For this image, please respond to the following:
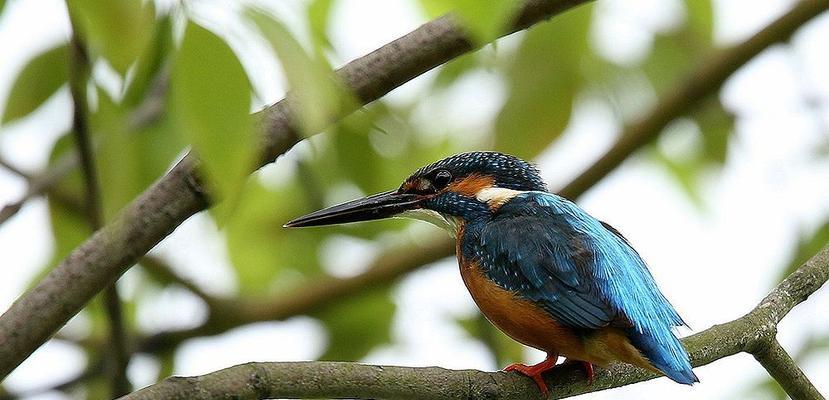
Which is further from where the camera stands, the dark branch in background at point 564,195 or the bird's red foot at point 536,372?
the dark branch in background at point 564,195

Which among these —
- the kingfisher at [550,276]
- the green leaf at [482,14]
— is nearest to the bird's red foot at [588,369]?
the kingfisher at [550,276]

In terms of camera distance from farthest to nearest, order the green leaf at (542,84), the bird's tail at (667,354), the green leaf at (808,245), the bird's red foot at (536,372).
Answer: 1. the green leaf at (808,245)
2. the green leaf at (542,84)
3. the bird's red foot at (536,372)
4. the bird's tail at (667,354)

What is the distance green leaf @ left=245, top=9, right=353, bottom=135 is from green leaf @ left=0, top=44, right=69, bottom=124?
3.72 ft

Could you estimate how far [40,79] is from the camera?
7.83ft

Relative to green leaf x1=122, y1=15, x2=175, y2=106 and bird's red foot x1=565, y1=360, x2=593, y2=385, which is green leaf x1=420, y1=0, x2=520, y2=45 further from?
bird's red foot x1=565, y1=360, x2=593, y2=385

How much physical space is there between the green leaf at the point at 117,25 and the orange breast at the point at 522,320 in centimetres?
130

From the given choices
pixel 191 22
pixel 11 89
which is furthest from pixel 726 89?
pixel 191 22

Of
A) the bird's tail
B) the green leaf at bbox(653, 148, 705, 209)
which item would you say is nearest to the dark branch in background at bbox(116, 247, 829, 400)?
the bird's tail

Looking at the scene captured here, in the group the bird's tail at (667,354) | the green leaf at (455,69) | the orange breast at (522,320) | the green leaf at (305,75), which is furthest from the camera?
the green leaf at (455,69)

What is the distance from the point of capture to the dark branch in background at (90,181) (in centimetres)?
186

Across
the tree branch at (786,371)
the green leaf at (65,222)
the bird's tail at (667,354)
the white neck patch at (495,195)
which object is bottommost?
the tree branch at (786,371)

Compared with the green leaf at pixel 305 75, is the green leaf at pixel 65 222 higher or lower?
higher

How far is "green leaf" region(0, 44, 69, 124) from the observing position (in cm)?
238

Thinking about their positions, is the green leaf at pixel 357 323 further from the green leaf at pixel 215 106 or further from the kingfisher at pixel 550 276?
the green leaf at pixel 215 106
